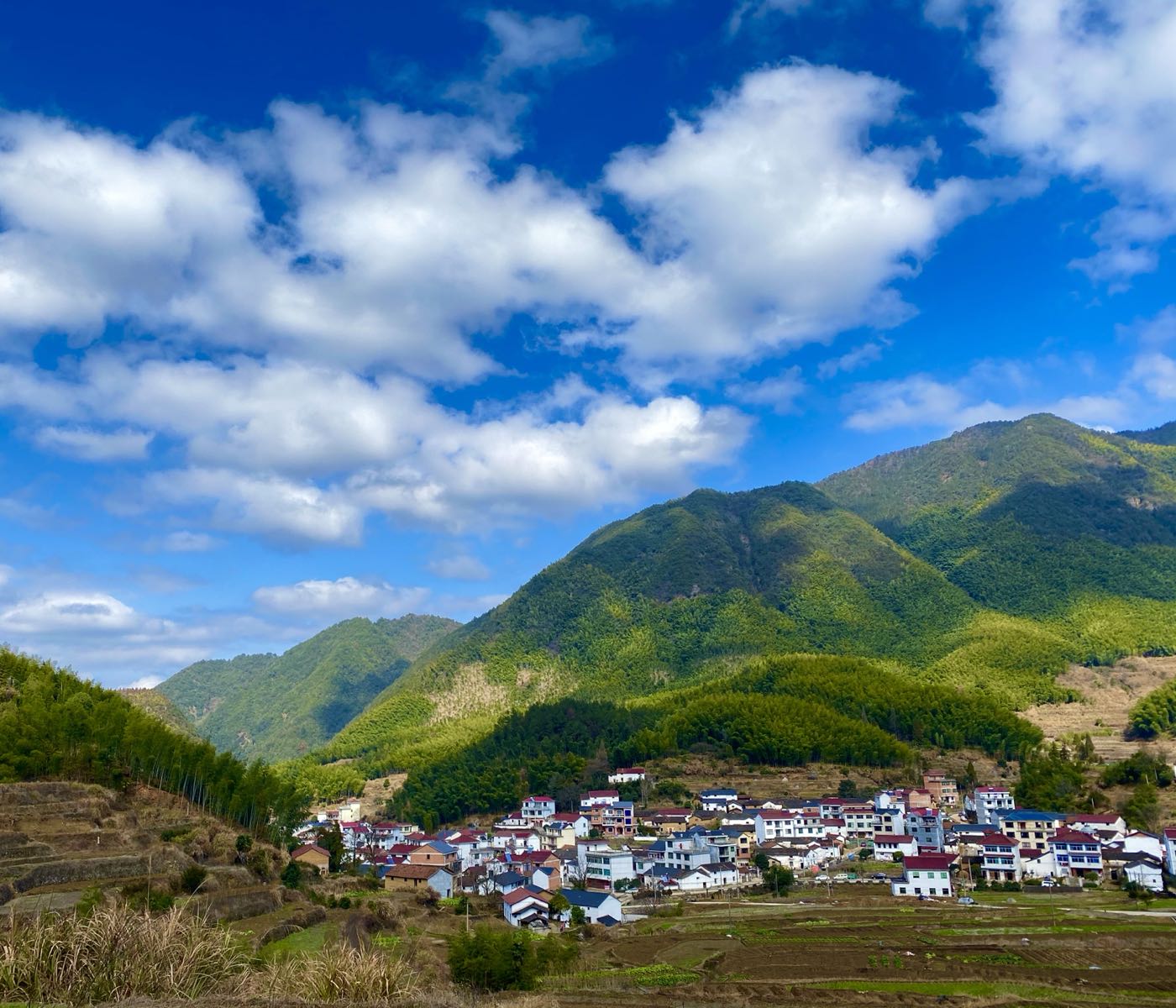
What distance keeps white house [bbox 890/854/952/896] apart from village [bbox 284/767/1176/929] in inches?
3.0

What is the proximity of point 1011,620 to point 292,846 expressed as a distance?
158 m

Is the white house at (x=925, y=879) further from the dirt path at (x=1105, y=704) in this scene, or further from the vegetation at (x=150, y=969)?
the dirt path at (x=1105, y=704)

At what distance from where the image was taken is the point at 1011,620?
178750 mm

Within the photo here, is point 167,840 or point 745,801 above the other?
point 167,840

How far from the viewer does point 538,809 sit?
93688mm

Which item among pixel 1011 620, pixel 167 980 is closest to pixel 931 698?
pixel 1011 620

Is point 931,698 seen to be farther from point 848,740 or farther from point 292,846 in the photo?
point 292,846

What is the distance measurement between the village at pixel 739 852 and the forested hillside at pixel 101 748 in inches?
257

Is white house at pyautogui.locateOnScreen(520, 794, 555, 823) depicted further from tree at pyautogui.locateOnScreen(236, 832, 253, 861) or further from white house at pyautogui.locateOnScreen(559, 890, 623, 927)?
tree at pyautogui.locateOnScreen(236, 832, 253, 861)

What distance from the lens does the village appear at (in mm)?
57844

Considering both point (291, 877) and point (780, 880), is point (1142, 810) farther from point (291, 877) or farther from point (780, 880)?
point (291, 877)

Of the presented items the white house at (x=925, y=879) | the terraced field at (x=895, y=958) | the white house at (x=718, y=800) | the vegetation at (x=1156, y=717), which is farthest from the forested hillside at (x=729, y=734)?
the terraced field at (x=895, y=958)

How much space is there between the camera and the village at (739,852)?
190ft

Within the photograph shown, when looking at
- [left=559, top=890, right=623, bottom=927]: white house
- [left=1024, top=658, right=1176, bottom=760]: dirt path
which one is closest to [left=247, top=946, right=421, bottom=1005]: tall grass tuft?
[left=559, top=890, right=623, bottom=927]: white house
